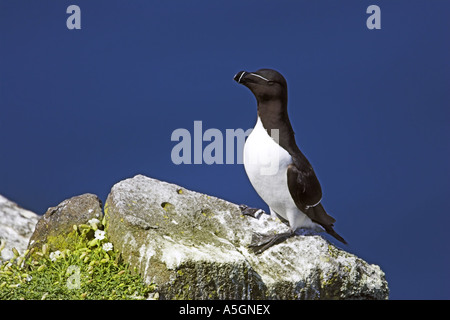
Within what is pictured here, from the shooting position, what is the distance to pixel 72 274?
5.77m

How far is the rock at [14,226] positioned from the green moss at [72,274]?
0.81m

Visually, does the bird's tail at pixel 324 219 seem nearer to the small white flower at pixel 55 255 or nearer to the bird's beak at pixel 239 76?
the bird's beak at pixel 239 76

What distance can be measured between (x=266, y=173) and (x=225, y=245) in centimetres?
86

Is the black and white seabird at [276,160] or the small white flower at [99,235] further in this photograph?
the black and white seabird at [276,160]

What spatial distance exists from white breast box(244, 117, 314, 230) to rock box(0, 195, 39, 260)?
3006 millimetres

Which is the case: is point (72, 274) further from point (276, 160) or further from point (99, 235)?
point (276, 160)

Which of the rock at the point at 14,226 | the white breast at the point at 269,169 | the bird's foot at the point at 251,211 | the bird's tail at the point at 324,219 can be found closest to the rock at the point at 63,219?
the rock at the point at 14,226

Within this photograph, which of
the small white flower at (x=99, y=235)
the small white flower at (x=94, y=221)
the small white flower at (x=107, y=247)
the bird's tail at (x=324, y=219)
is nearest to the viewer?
the small white flower at (x=107, y=247)

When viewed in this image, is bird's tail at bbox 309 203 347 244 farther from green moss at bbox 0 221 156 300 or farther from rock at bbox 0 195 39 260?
rock at bbox 0 195 39 260

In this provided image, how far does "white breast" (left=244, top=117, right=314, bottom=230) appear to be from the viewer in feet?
20.2

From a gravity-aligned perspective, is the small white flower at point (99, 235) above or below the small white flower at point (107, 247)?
above

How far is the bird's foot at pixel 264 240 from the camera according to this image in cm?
630

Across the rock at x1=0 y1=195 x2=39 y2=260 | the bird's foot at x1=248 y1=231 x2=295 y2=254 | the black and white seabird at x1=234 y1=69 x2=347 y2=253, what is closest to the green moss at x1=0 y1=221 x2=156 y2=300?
the rock at x1=0 y1=195 x2=39 y2=260
